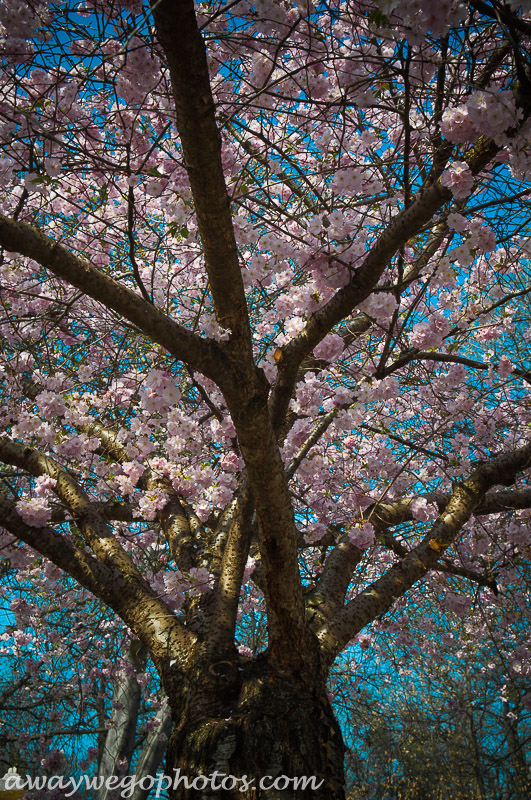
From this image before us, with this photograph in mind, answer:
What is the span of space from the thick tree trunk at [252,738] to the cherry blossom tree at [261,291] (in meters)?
0.01

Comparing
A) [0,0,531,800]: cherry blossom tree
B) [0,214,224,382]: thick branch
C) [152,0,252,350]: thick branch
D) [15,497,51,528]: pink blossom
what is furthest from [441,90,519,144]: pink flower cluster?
[15,497,51,528]: pink blossom

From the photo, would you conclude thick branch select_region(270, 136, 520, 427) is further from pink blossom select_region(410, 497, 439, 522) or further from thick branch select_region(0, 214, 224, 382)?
pink blossom select_region(410, 497, 439, 522)

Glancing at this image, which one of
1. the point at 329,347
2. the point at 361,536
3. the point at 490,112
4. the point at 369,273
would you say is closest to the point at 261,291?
the point at 329,347

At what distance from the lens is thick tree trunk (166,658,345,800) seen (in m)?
2.17

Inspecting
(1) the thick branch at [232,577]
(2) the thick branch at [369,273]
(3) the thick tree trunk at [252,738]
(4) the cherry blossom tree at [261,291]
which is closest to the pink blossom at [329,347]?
(4) the cherry blossom tree at [261,291]

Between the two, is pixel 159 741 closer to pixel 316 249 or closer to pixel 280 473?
pixel 280 473

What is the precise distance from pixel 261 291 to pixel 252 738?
243cm

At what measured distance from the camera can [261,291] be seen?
11.0ft

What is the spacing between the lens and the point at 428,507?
12.6ft

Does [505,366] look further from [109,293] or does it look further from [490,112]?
[109,293]

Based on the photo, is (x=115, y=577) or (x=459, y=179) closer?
(x=459, y=179)

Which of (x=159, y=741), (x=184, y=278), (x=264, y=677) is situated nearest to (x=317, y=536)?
(x=264, y=677)

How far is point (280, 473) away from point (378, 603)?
1301 mm

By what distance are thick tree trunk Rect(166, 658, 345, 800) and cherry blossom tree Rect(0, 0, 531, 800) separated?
0.4 inches
